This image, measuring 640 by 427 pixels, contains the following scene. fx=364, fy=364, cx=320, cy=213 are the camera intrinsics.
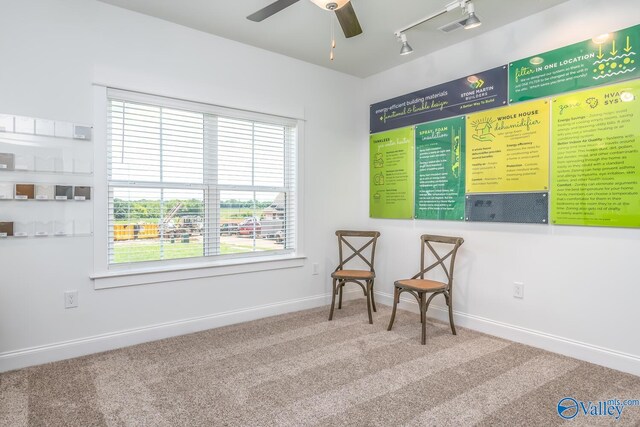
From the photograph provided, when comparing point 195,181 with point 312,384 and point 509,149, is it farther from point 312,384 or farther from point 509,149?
point 509,149

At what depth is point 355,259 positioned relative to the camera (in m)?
4.25

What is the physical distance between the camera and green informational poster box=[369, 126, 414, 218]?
3852 millimetres

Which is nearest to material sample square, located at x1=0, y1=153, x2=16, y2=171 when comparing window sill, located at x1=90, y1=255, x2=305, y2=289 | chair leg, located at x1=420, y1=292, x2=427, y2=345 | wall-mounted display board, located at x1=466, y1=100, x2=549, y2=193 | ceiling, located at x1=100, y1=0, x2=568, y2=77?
window sill, located at x1=90, y1=255, x2=305, y2=289

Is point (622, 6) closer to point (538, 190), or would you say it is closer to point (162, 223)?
point (538, 190)

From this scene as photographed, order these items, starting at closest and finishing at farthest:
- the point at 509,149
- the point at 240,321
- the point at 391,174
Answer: the point at 509,149 < the point at 240,321 < the point at 391,174

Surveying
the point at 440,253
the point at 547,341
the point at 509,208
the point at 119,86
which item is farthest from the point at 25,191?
the point at 547,341

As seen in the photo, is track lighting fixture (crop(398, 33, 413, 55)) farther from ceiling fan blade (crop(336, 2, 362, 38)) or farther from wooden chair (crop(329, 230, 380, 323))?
wooden chair (crop(329, 230, 380, 323))

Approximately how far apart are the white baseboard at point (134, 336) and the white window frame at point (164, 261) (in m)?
0.38

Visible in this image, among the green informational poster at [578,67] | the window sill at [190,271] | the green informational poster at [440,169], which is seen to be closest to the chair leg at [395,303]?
the green informational poster at [440,169]

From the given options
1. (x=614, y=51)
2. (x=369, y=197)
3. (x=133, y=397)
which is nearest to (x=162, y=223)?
(x=133, y=397)

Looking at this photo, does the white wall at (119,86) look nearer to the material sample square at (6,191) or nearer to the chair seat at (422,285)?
the material sample square at (6,191)

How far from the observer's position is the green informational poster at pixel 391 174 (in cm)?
385

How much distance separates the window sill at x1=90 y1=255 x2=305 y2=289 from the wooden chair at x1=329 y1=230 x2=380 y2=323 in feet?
1.55

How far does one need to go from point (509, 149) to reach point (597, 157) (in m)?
0.62
